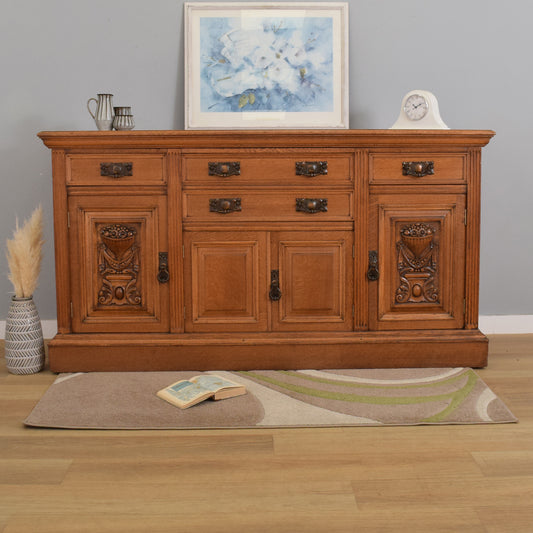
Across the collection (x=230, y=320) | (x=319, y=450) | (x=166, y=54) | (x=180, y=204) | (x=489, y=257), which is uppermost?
(x=166, y=54)

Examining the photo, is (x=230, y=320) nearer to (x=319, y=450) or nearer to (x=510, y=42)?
(x=319, y=450)

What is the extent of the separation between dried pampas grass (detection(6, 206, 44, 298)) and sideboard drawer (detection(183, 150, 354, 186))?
69 centimetres

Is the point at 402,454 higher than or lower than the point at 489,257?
lower

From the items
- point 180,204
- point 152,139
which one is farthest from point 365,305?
point 152,139

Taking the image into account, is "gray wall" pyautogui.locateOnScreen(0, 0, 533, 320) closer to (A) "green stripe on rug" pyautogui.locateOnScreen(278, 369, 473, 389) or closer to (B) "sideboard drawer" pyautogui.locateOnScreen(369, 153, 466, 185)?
(B) "sideboard drawer" pyautogui.locateOnScreen(369, 153, 466, 185)

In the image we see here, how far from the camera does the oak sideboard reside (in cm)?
274

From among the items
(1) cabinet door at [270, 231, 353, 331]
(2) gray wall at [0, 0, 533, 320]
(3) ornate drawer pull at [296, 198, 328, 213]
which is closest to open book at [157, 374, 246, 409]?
(1) cabinet door at [270, 231, 353, 331]

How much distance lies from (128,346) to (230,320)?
0.45 metres

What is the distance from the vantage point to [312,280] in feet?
9.16

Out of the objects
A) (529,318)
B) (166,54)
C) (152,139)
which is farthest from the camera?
(529,318)

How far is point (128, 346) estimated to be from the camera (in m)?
2.76

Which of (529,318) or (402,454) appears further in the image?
(529,318)

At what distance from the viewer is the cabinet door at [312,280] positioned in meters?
2.78

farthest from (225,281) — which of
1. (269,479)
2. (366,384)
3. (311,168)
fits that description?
(269,479)
